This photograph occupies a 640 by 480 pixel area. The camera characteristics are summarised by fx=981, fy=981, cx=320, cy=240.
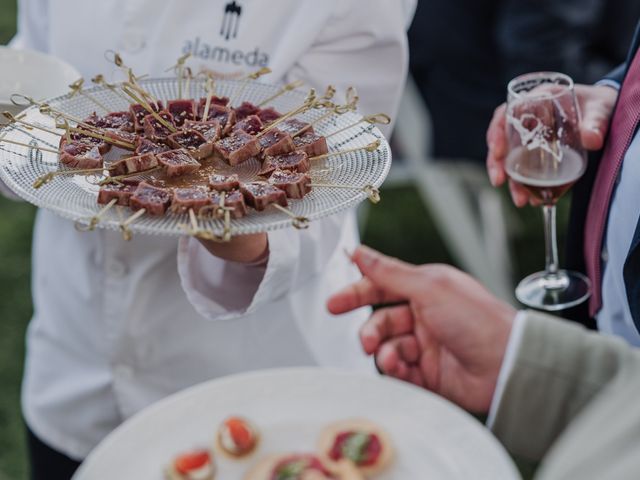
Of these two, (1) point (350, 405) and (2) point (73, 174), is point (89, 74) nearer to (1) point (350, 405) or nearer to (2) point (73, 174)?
(2) point (73, 174)

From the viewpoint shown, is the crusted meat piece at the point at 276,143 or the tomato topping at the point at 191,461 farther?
the crusted meat piece at the point at 276,143

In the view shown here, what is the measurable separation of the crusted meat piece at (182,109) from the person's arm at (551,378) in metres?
0.58

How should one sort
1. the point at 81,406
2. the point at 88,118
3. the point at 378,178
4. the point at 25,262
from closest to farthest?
the point at 378,178
the point at 88,118
the point at 81,406
the point at 25,262

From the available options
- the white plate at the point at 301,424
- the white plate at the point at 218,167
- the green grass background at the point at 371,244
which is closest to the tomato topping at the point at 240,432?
the white plate at the point at 301,424

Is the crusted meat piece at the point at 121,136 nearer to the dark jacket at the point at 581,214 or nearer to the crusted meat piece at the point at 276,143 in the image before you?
the crusted meat piece at the point at 276,143

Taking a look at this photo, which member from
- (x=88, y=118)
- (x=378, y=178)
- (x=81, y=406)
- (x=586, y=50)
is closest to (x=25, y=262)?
(x=81, y=406)

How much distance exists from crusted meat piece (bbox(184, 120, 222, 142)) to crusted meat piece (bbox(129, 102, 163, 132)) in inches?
2.4

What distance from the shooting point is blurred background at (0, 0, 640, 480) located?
3145 millimetres

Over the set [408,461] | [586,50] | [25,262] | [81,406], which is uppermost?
[408,461]

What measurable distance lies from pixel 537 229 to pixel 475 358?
273 centimetres

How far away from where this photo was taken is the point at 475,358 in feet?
4.03

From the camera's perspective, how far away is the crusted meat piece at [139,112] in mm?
1377

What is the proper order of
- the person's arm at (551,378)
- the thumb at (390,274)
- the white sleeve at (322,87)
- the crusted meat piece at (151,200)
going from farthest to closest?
the white sleeve at (322,87) → the thumb at (390,274) → the crusted meat piece at (151,200) → the person's arm at (551,378)

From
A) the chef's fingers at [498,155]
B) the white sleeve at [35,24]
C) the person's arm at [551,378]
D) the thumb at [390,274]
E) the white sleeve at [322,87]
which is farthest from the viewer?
the white sleeve at [35,24]
